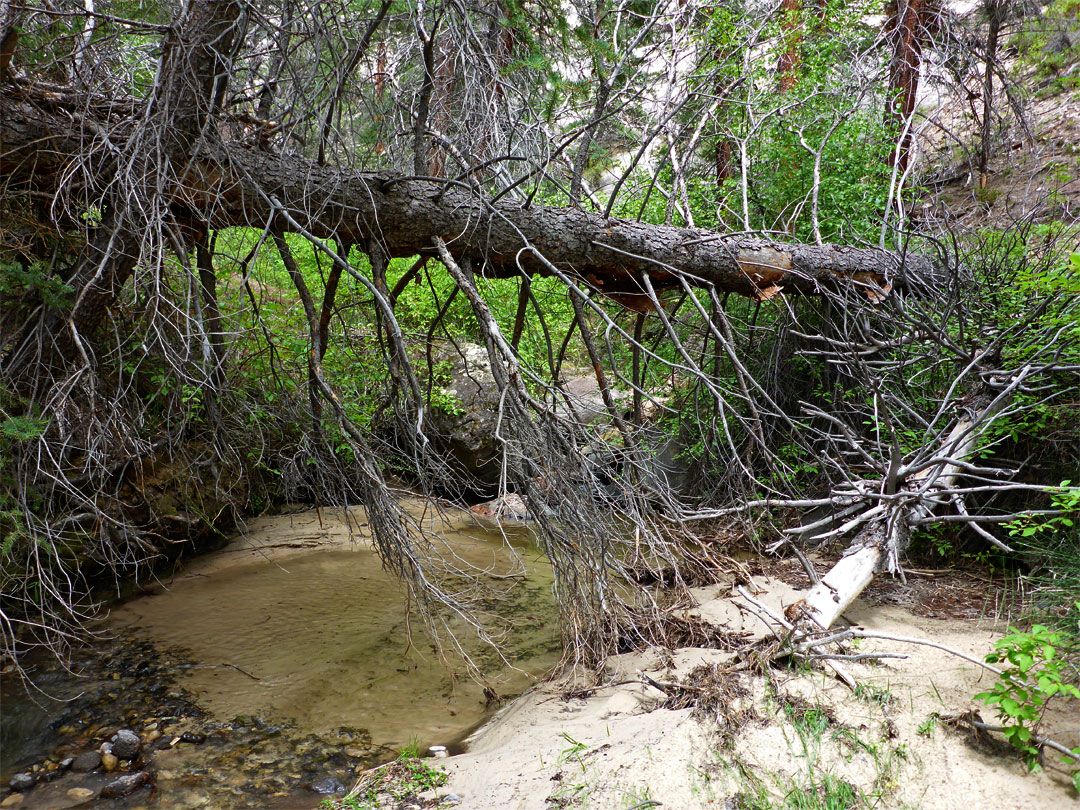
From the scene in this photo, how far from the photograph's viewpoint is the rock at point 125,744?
12.2 feet

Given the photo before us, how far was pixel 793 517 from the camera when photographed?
6820mm

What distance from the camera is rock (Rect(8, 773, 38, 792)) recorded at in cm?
343

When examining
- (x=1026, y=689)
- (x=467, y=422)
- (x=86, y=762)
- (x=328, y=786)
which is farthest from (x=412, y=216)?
(x=467, y=422)

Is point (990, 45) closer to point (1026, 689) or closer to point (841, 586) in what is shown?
point (841, 586)

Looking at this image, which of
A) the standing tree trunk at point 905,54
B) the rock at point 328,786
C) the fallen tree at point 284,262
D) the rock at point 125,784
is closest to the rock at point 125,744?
the rock at point 125,784

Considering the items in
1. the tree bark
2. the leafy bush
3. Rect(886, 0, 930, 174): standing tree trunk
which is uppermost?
Rect(886, 0, 930, 174): standing tree trunk

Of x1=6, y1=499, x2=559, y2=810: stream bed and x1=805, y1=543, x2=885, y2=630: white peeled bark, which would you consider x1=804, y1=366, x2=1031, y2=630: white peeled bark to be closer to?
x1=805, y1=543, x2=885, y2=630: white peeled bark

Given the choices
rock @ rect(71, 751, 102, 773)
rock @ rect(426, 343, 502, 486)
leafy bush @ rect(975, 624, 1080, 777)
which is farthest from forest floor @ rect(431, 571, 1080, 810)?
rock @ rect(426, 343, 502, 486)

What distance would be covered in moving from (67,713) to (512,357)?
139 inches

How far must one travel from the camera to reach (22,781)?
11.4 feet

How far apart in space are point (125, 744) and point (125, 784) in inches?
14.4

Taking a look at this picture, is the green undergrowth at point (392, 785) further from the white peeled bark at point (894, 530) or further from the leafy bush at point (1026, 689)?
the leafy bush at point (1026, 689)

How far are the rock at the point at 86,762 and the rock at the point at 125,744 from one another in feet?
0.27

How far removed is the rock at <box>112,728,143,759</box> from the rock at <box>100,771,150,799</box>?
174 millimetres
